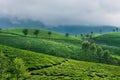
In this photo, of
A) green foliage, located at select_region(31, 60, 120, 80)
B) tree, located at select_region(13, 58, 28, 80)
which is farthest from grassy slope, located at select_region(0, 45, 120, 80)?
tree, located at select_region(13, 58, 28, 80)

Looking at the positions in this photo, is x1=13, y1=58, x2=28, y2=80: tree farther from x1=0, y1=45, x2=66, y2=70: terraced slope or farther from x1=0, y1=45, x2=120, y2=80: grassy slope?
x1=0, y1=45, x2=66, y2=70: terraced slope

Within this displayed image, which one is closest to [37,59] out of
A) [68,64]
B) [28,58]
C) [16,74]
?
[28,58]

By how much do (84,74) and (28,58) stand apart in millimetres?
44052

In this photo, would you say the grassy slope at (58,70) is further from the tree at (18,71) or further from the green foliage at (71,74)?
the tree at (18,71)

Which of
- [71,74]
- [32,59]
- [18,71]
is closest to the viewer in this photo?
[18,71]

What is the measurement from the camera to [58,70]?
150m

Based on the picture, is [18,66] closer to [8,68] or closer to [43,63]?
[8,68]

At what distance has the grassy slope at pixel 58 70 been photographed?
135000 millimetres

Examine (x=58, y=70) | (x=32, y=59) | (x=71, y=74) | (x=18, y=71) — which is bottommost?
(x=71, y=74)

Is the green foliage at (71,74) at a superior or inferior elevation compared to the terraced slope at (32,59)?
inferior

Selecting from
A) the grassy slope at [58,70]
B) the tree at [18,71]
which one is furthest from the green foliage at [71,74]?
the tree at [18,71]

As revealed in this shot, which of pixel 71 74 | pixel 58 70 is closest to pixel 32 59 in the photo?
pixel 58 70

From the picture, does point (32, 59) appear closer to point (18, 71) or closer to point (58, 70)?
point (58, 70)

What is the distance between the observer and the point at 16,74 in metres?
116
